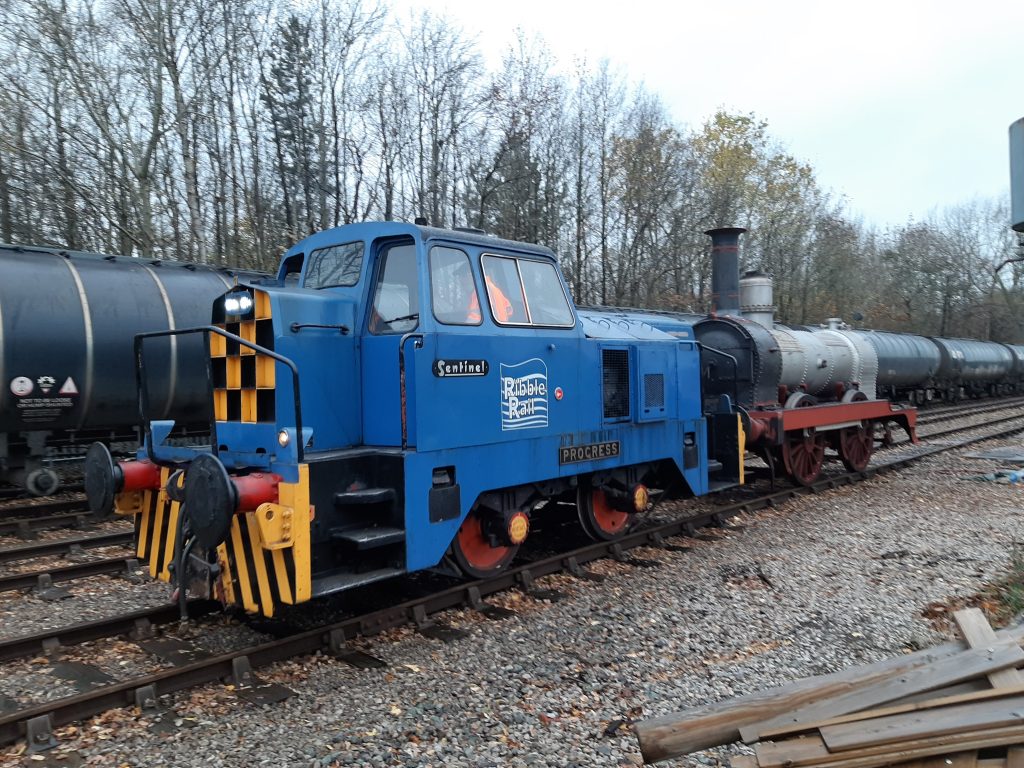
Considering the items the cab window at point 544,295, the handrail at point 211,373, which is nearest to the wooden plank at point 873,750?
the handrail at point 211,373

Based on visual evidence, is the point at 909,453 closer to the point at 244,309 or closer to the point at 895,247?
the point at 244,309

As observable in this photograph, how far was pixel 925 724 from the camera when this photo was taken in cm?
293

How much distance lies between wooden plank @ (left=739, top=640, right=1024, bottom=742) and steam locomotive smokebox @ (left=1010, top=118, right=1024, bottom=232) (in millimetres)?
3726

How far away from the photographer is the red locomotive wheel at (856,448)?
12.8 m

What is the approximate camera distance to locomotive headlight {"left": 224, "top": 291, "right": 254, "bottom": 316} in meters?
5.40

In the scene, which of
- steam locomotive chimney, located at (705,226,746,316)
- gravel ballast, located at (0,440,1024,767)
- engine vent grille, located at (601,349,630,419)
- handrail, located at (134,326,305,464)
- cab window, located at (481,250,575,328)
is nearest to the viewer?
gravel ballast, located at (0,440,1024,767)

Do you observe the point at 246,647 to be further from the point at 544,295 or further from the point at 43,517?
the point at 43,517

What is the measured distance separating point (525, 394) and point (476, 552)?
146 centimetres

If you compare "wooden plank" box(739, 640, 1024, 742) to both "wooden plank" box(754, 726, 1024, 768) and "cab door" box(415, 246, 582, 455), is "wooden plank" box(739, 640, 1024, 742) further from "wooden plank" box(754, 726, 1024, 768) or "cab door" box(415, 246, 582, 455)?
"cab door" box(415, 246, 582, 455)

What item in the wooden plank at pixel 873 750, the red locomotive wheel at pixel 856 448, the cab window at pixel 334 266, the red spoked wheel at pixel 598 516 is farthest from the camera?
the red locomotive wheel at pixel 856 448

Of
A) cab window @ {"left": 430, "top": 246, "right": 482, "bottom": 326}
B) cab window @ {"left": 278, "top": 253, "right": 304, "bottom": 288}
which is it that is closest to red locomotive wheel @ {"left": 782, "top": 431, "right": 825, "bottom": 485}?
cab window @ {"left": 430, "top": 246, "right": 482, "bottom": 326}

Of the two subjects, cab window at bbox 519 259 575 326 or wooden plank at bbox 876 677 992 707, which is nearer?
wooden plank at bbox 876 677 992 707

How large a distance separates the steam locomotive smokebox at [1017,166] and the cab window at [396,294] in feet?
14.8

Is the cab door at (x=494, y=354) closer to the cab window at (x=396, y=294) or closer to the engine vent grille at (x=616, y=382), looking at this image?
the cab window at (x=396, y=294)
